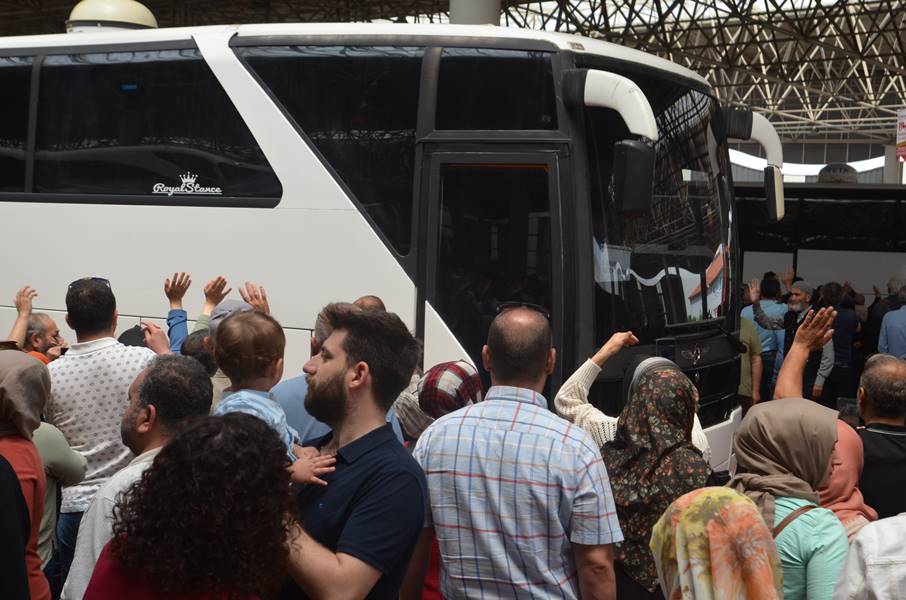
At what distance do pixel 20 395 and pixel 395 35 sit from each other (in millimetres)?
4133

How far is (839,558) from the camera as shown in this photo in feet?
8.96

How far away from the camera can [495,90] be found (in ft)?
20.8

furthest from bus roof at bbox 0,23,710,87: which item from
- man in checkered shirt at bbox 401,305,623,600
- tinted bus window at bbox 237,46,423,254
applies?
man in checkered shirt at bbox 401,305,623,600

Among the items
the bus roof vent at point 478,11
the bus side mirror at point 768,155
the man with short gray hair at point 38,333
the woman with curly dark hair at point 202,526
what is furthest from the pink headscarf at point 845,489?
the bus roof vent at point 478,11

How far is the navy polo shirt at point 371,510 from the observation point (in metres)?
2.42

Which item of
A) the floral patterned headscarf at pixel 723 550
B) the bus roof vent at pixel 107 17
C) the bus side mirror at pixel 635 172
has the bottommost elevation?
the floral patterned headscarf at pixel 723 550

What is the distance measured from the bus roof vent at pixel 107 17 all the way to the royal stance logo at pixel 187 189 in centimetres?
183

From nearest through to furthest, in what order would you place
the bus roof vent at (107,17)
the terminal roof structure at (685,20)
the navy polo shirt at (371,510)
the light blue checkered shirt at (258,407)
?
the navy polo shirt at (371,510) → the light blue checkered shirt at (258,407) → the bus roof vent at (107,17) → the terminal roof structure at (685,20)

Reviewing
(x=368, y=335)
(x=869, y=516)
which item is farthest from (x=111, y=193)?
(x=869, y=516)

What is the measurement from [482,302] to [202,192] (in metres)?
2.21

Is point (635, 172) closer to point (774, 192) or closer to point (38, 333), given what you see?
point (774, 192)

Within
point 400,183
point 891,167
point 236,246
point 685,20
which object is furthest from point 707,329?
point 891,167

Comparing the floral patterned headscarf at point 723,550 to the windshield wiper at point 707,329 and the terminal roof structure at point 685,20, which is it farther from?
the terminal roof structure at point 685,20

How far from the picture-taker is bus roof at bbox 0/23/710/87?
21.0 feet
